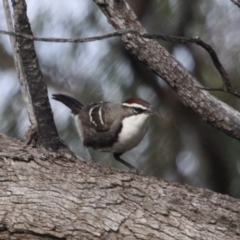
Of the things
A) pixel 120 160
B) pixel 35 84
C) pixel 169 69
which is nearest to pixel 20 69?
pixel 35 84

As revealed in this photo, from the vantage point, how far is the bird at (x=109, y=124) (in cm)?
297

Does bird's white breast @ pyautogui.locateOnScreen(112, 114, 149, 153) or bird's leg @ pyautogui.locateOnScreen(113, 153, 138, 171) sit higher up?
bird's white breast @ pyautogui.locateOnScreen(112, 114, 149, 153)

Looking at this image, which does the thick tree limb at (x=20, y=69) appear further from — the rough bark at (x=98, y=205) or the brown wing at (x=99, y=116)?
the brown wing at (x=99, y=116)

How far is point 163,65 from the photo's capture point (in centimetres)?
245

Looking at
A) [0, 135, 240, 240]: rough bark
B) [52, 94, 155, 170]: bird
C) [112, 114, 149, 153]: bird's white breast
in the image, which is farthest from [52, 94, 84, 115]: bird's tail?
[0, 135, 240, 240]: rough bark

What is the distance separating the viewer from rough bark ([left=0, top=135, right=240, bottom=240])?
2.14 m

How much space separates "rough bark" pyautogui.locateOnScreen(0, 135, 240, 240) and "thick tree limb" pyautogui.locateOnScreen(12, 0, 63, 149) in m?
0.12

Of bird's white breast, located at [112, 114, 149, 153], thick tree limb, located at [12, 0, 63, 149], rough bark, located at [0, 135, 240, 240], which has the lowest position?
rough bark, located at [0, 135, 240, 240]

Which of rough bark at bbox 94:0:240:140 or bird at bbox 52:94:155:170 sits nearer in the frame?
rough bark at bbox 94:0:240:140

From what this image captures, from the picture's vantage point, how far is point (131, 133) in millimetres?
2963

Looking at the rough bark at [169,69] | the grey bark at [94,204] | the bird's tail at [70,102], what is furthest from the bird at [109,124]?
the grey bark at [94,204]

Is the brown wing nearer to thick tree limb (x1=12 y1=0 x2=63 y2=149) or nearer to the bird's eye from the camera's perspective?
the bird's eye

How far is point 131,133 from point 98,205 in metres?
0.83

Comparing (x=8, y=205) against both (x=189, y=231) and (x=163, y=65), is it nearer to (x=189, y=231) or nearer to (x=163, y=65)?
(x=189, y=231)
